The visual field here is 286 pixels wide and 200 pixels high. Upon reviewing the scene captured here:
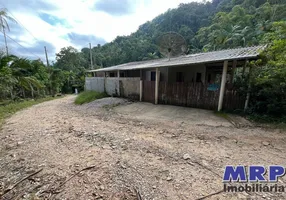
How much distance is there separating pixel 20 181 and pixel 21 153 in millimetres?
1231

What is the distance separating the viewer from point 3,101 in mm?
10406

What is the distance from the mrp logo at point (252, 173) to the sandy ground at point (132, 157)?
0.42 ft

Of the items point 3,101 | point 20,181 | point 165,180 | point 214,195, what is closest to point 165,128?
point 165,180

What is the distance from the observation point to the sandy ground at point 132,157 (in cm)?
210

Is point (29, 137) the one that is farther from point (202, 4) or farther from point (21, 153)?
point (202, 4)

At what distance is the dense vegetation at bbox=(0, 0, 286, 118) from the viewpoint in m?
4.93

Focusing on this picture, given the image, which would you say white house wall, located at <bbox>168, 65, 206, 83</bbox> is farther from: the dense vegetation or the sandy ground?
the sandy ground

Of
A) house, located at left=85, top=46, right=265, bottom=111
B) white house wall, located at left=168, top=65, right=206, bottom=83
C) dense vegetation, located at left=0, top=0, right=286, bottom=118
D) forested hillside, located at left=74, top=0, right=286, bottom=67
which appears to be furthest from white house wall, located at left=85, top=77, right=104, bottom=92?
forested hillside, located at left=74, top=0, right=286, bottom=67

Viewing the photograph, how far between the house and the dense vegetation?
0.60 metres

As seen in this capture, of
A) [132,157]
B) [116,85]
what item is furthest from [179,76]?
[132,157]

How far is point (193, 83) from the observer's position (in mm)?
6867

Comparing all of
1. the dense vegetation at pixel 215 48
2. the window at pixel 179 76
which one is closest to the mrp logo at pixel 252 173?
the dense vegetation at pixel 215 48

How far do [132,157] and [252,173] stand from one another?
211 centimetres

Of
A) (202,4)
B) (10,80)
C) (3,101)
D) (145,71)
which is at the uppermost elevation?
(202,4)
